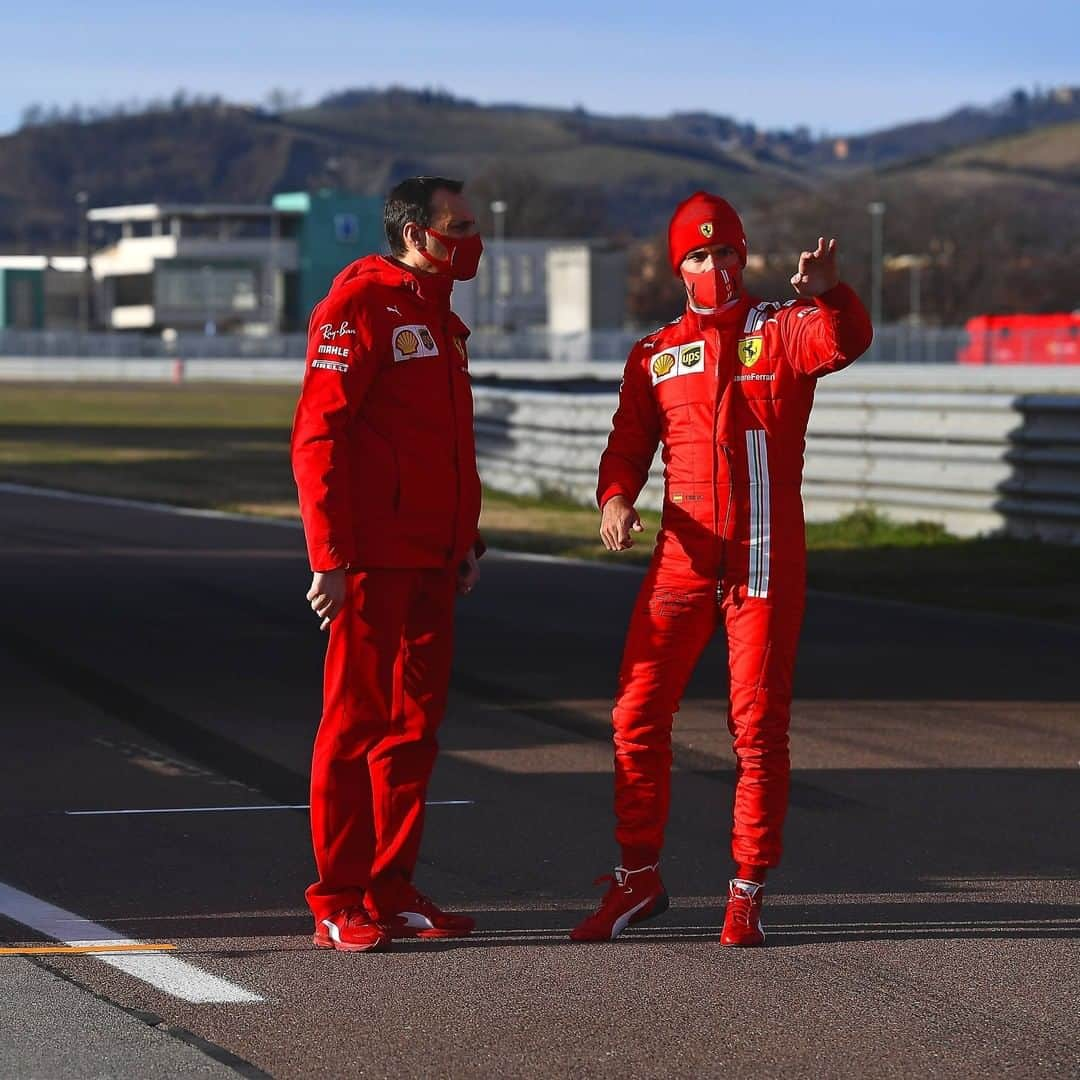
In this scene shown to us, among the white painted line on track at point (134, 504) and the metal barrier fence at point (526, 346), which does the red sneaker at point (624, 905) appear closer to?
the white painted line on track at point (134, 504)

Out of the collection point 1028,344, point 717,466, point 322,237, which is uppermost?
point 322,237

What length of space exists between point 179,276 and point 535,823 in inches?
4715

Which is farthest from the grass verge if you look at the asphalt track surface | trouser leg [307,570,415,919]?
trouser leg [307,570,415,919]

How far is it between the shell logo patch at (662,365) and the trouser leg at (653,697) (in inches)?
20.4

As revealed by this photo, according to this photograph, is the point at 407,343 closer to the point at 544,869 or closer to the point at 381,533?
the point at 381,533

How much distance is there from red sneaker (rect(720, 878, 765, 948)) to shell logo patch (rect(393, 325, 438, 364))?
1549 mm

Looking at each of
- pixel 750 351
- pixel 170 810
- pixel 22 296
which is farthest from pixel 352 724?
pixel 22 296

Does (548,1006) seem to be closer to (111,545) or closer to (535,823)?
(535,823)

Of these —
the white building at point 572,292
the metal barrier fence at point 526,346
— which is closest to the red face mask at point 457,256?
the metal barrier fence at point 526,346

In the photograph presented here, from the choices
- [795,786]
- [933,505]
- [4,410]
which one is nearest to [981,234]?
[4,410]

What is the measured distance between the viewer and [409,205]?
538 cm

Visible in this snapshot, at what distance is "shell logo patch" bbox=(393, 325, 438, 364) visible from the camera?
5293 mm

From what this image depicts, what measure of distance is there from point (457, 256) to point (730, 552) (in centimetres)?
102

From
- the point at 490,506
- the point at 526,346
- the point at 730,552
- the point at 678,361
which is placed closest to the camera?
the point at 730,552
